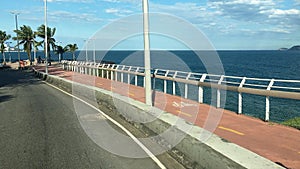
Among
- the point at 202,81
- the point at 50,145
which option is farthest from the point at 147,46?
the point at 202,81

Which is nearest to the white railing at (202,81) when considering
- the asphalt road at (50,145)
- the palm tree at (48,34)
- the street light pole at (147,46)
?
the street light pole at (147,46)

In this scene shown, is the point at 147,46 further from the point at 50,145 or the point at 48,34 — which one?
the point at 48,34

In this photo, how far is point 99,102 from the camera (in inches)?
683

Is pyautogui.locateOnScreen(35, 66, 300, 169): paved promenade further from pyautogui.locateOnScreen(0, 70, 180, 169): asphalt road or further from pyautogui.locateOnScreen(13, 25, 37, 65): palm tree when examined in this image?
pyautogui.locateOnScreen(13, 25, 37, 65): palm tree

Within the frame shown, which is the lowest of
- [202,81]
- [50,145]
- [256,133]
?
[256,133]

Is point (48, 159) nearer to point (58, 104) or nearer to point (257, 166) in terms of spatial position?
point (257, 166)

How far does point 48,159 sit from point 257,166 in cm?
446

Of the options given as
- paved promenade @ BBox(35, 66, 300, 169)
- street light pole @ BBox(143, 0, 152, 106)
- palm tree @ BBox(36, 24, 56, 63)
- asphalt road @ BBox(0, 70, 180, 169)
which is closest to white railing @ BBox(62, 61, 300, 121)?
paved promenade @ BBox(35, 66, 300, 169)

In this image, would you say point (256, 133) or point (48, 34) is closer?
point (256, 133)

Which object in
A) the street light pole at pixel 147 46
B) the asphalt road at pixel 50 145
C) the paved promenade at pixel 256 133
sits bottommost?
the paved promenade at pixel 256 133

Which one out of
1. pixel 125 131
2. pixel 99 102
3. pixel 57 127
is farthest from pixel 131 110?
pixel 99 102

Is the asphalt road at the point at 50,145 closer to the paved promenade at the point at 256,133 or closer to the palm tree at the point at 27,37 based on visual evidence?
the paved promenade at the point at 256,133

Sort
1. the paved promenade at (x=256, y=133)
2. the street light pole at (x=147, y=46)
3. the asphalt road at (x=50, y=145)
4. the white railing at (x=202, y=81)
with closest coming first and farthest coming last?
1. the asphalt road at (x=50, y=145)
2. the paved promenade at (x=256, y=133)
3. the street light pole at (x=147, y=46)
4. the white railing at (x=202, y=81)

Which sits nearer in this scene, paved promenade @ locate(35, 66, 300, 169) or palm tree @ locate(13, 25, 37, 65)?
paved promenade @ locate(35, 66, 300, 169)
